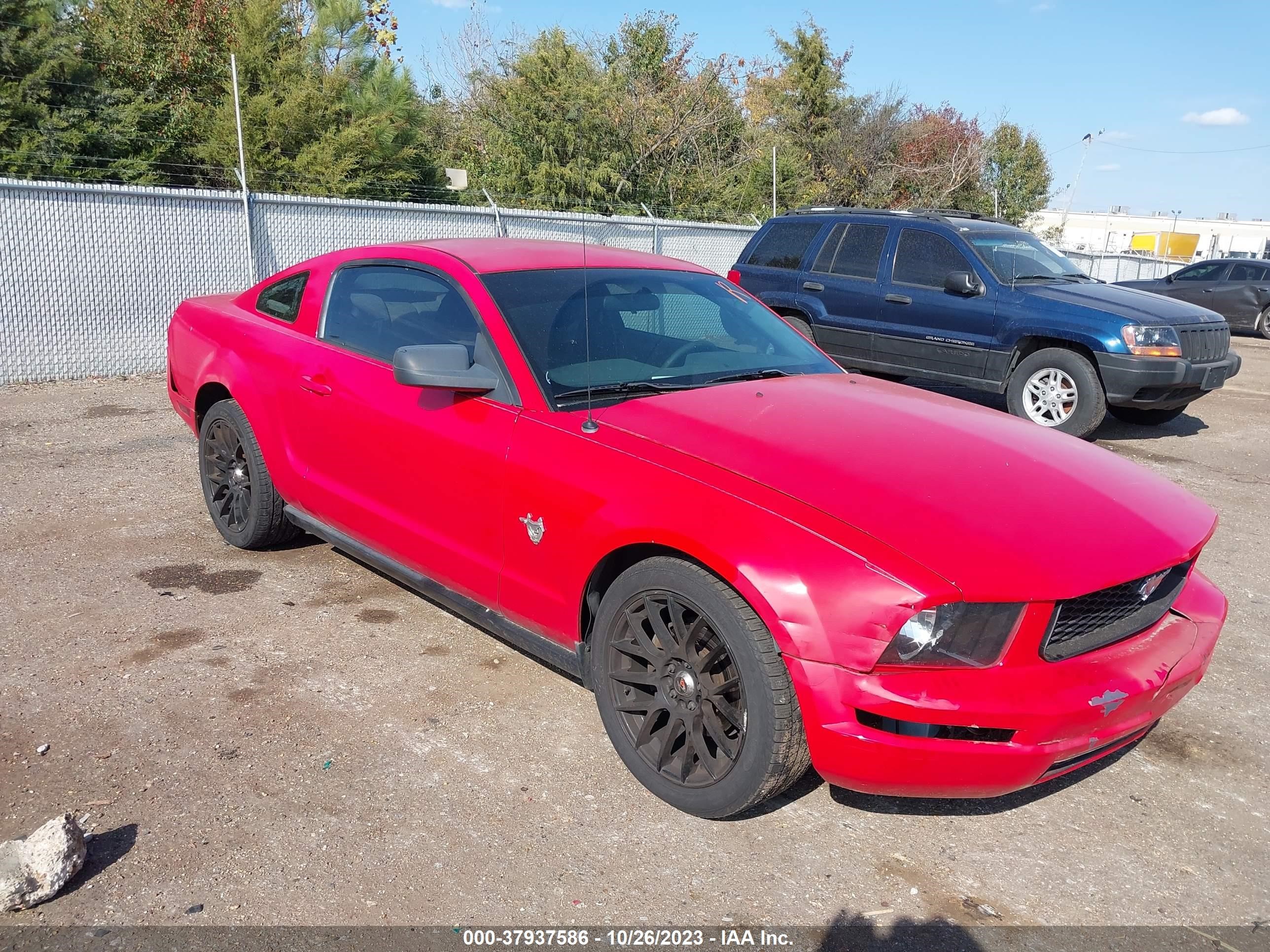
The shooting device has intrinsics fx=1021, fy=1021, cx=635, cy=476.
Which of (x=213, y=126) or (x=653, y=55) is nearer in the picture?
(x=213, y=126)

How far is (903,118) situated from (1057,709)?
1293 inches

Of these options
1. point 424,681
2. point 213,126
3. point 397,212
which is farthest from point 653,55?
point 424,681

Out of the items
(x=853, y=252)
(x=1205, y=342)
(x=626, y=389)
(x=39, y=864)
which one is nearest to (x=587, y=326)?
(x=626, y=389)

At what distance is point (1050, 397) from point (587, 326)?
20.5ft

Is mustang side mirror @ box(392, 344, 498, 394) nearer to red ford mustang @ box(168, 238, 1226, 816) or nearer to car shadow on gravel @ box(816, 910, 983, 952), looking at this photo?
red ford mustang @ box(168, 238, 1226, 816)

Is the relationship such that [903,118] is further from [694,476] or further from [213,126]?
[694,476]

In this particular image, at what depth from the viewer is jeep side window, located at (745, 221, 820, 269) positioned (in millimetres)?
9930

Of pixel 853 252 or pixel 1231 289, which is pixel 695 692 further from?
pixel 1231 289

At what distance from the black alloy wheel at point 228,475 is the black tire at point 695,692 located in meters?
2.53

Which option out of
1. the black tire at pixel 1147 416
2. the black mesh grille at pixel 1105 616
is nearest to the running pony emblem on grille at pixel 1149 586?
the black mesh grille at pixel 1105 616

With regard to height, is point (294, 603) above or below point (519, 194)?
below

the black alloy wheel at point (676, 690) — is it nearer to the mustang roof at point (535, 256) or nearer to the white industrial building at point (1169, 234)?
the mustang roof at point (535, 256)

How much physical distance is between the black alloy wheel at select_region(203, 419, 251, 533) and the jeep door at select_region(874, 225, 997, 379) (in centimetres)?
615

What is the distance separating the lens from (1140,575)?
2785 millimetres
